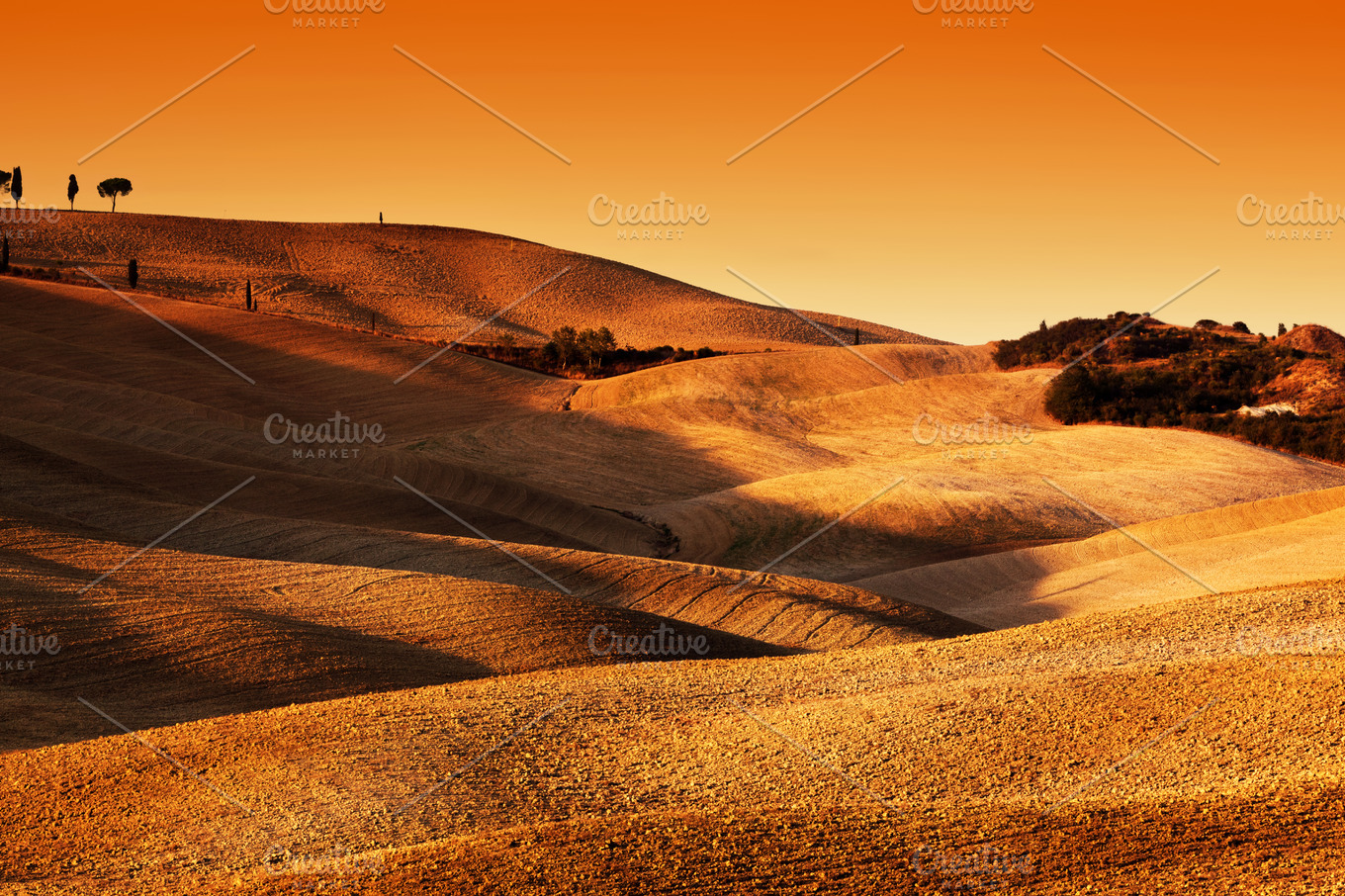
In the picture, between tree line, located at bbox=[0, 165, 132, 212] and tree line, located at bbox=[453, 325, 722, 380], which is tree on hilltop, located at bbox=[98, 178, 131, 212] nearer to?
tree line, located at bbox=[0, 165, 132, 212]

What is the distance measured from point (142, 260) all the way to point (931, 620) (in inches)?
3798

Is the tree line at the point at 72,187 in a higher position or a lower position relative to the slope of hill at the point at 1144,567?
higher

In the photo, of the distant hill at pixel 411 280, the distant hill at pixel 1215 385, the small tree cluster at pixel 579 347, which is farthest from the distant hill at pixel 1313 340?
the small tree cluster at pixel 579 347

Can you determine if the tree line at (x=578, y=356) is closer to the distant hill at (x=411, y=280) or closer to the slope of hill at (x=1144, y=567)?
the distant hill at (x=411, y=280)

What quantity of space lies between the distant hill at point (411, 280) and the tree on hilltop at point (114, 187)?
41.0 feet

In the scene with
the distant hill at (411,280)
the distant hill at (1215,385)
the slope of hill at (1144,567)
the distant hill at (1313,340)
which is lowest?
the slope of hill at (1144,567)

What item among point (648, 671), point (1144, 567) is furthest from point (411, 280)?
point (648, 671)

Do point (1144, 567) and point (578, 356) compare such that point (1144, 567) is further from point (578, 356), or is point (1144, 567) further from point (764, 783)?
point (578, 356)

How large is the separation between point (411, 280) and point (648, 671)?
336 ft

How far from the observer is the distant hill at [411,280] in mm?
95750

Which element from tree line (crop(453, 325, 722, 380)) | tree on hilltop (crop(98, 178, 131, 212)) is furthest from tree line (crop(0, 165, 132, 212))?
tree line (crop(453, 325, 722, 380))

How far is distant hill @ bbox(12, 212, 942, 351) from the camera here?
95750mm

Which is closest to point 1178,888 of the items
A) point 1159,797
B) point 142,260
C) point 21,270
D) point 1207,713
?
point 1159,797

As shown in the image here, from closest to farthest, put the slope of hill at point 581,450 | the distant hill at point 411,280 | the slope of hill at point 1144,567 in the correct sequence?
the slope of hill at point 1144,567 → the slope of hill at point 581,450 → the distant hill at point 411,280
